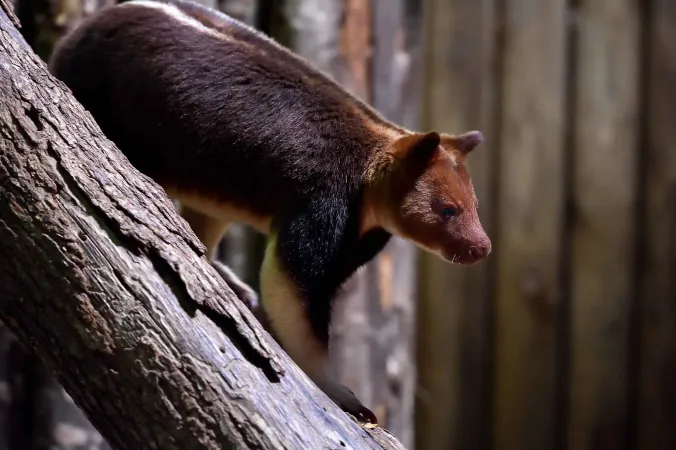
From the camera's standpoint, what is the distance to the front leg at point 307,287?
135 centimetres

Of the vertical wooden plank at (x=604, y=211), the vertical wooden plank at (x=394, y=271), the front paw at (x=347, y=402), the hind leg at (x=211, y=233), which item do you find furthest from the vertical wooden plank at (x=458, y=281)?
the front paw at (x=347, y=402)

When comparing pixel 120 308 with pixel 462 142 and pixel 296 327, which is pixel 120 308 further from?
pixel 462 142

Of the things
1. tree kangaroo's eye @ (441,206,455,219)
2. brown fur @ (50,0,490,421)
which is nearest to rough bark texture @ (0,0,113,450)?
brown fur @ (50,0,490,421)

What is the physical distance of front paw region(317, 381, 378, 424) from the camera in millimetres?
1344

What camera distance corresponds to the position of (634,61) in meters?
2.32

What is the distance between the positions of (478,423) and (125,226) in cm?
165

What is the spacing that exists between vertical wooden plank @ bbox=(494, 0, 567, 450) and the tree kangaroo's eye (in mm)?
1052

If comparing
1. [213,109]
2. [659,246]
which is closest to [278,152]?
[213,109]

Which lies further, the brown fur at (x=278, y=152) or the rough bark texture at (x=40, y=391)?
the rough bark texture at (x=40, y=391)

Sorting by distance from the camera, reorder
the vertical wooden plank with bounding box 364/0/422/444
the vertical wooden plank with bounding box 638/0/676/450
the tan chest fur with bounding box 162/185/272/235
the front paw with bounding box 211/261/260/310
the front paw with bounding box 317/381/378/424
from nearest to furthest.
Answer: the front paw with bounding box 317/381/378/424, the tan chest fur with bounding box 162/185/272/235, the front paw with bounding box 211/261/260/310, the vertical wooden plank with bounding box 364/0/422/444, the vertical wooden plank with bounding box 638/0/676/450

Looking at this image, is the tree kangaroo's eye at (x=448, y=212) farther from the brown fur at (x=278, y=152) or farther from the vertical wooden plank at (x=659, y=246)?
the vertical wooden plank at (x=659, y=246)

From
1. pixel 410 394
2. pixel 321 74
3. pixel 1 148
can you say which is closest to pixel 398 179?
pixel 321 74

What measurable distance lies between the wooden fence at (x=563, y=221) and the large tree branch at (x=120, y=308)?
4.59ft

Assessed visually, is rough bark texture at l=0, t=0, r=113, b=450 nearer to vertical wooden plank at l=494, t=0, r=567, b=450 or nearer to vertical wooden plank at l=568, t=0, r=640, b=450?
vertical wooden plank at l=494, t=0, r=567, b=450
